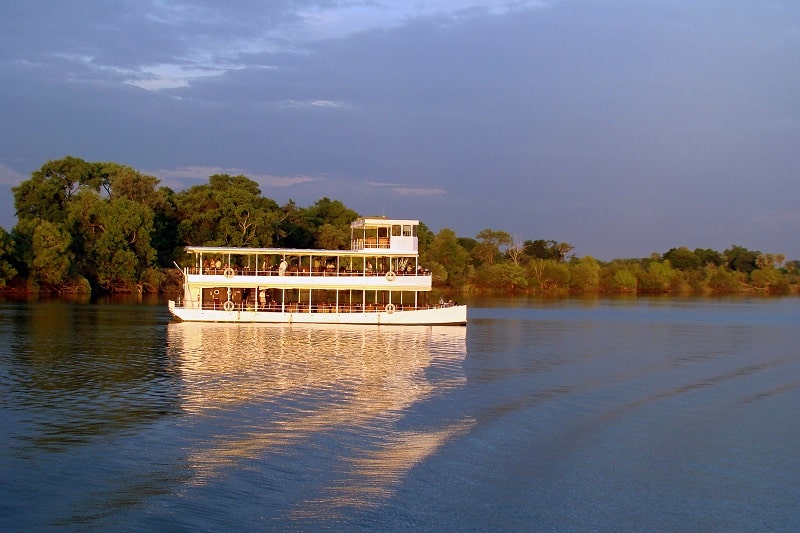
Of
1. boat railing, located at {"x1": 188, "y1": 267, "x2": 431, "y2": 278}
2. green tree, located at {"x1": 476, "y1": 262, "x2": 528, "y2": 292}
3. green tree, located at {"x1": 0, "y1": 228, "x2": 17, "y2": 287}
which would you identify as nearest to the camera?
boat railing, located at {"x1": 188, "y1": 267, "x2": 431, "y2": 278}

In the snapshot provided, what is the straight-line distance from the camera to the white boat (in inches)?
1689

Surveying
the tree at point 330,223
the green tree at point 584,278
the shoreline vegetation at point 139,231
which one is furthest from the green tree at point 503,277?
the tree at point 330,223

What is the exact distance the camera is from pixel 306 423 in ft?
59.8

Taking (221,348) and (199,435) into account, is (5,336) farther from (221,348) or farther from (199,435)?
(199,435)

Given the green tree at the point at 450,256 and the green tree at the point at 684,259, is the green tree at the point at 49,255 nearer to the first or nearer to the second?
the green tree at the point at 450,256

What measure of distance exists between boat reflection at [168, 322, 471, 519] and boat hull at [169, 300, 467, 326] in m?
4.24

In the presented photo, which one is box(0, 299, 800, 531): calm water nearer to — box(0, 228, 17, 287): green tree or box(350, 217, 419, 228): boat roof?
box(350, 217, 419, 228): boat roof

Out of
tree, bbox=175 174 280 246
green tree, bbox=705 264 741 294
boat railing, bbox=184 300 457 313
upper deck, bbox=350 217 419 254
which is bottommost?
boat railing, bbox=184 300 457 313

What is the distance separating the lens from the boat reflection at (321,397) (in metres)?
14.9

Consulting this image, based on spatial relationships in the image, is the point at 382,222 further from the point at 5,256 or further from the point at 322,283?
the point at 5,256

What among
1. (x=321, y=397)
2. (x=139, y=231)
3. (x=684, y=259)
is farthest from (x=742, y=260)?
(x=321, y=397)

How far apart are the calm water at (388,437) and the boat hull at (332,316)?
8.34 meters

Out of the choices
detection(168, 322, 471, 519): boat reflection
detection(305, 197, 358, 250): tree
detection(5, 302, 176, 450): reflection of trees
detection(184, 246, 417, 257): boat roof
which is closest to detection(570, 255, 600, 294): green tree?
detection(305, 197, 358, 250): tree

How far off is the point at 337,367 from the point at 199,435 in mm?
10496
